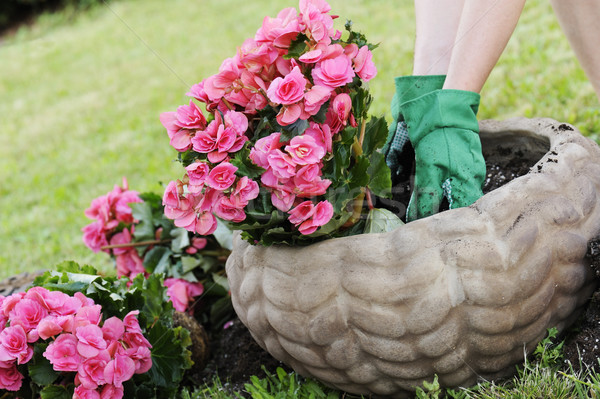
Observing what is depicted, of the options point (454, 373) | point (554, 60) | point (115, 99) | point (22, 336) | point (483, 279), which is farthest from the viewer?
point (115, 99)

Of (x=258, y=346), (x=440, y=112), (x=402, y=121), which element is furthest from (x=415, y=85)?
(x=258, y=346)

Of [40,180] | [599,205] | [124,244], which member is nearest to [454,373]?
[599,205]

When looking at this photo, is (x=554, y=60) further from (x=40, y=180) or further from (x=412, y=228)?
(x=40, y=180)

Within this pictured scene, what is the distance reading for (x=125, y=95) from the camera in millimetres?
6793

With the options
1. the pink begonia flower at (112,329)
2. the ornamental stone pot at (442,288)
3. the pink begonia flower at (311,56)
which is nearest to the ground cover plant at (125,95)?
the ornamental stone pot at (442,288)

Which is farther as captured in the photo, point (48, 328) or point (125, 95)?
point (125, 95)

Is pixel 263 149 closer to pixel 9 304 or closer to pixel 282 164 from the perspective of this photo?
pixel 282 164

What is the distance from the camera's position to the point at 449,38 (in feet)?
7.45

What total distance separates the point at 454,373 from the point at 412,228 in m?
0.41

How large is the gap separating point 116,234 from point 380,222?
50.3 inches

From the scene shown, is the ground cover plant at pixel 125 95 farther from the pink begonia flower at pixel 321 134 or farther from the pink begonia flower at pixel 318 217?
the pink begonia flower at pixel 321 134

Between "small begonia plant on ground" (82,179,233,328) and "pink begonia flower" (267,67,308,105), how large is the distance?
3.34 feet

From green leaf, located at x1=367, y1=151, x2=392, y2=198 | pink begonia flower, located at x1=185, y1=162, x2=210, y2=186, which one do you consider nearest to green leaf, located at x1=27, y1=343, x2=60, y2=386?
pink begonia flower, located at x1=185, y1=162, x2=210, y2=186

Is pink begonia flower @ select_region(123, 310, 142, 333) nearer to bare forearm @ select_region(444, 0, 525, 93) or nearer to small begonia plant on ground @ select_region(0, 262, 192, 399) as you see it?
small begonia plant on ground @ select_region(0, 262, 192, 399)
